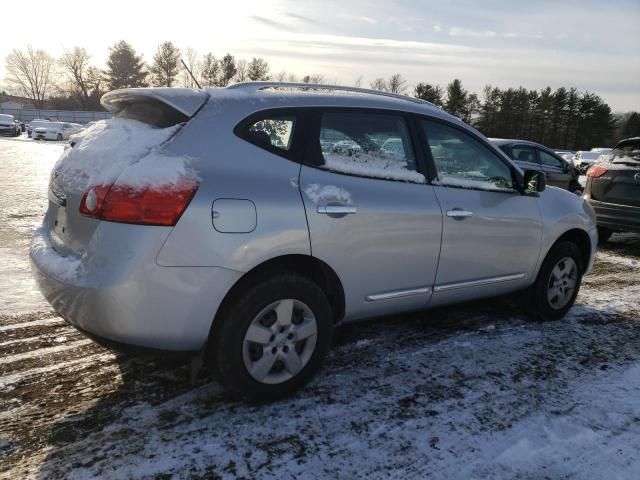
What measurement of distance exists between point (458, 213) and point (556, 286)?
1581 millimetres

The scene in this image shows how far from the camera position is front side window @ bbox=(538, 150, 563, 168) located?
12.5 metres

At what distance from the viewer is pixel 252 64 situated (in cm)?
6769

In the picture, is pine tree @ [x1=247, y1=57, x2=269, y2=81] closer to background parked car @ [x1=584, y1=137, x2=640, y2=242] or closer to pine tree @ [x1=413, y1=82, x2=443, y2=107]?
pine tree @ [x1=413, y1=82, x2=443, y2=107]

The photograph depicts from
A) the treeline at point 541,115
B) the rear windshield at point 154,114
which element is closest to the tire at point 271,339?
the rear windshield at point 154,114

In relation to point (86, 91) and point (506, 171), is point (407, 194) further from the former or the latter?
point (86, 91)

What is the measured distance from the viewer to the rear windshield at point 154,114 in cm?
287

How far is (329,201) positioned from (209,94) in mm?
908

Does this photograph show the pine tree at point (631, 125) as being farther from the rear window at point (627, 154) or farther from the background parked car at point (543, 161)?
the rear window at point (627, 154)

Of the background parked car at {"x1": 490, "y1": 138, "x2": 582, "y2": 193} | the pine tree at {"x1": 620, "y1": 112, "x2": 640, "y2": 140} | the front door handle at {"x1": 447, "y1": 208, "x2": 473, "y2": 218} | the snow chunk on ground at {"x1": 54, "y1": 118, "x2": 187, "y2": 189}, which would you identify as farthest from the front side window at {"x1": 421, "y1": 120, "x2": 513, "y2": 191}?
the pine tree at {"x1": 620, "y1": 112, "x2": 640, "y2": 140}

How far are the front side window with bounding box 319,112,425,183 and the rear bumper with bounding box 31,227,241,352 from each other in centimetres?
99

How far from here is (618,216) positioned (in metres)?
7.64

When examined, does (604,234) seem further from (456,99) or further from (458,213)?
(456,99)

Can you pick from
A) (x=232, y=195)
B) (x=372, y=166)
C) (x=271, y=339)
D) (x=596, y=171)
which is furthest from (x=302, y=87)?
(x=596, y=171)

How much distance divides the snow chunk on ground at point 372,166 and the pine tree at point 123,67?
80.9 m
